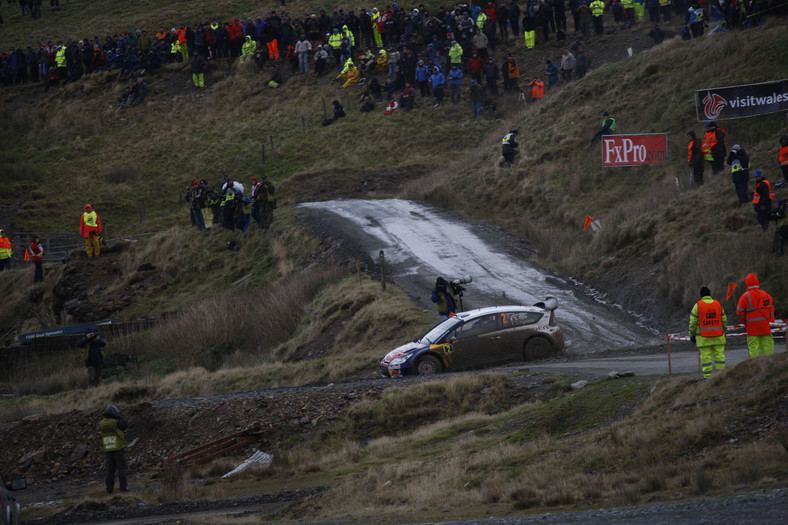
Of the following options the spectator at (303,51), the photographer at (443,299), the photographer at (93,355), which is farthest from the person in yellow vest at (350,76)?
the photographer at (443,299)

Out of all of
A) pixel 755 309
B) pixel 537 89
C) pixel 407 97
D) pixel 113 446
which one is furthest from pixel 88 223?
pixel 755 309

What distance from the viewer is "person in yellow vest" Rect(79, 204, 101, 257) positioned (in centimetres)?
3744

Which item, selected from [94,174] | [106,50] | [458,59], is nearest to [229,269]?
[458,59]

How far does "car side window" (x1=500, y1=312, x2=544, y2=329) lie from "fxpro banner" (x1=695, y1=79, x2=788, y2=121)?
11.4 metres

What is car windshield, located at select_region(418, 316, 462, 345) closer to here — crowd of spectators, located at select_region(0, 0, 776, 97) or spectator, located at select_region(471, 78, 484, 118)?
crowd of spectators, located at select_region(0, 0, 776, 97)

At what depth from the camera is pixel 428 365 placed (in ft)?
67.2

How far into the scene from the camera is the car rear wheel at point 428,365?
20.5 meters

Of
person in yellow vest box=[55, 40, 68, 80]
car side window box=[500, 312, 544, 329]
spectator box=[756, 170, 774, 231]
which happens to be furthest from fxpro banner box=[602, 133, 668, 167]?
person in yellow vest box=[55, 40, 68, 80]

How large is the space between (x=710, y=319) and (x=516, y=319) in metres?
6.70

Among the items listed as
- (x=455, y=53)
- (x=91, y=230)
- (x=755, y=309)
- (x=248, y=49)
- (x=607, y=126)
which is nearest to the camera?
(x=755, y=309)

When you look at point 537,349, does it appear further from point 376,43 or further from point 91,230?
point 376,43

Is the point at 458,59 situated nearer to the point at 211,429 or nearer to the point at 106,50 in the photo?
the point at 106,50

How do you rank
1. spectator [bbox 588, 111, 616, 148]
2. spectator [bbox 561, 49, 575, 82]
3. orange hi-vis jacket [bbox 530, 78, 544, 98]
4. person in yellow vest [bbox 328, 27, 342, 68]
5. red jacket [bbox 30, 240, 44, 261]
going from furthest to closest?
1. person in yellow vest [bbox 328, 27, 342, 68]
2. orange hi-vis jacket [bbox 530, 78, 544, 98]
3. spectator [bbox 561, 49, 575, 82]
4. red jacket [bbox 30, 240, 44, 261]
5. spectator [bbox 588, 111, 616, 148]

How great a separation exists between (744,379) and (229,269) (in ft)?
84.8
